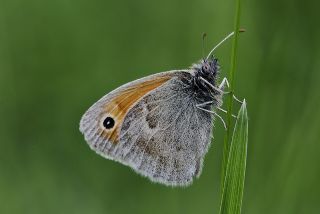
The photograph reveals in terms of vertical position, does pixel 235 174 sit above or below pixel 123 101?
above

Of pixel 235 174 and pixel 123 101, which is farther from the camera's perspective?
pixel 123 101

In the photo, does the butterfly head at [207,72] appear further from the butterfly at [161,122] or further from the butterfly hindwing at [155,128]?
the butterfly hindwing at [155,128]

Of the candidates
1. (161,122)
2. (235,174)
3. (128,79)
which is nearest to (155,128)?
(161,122)

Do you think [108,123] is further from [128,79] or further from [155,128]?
[128,79]

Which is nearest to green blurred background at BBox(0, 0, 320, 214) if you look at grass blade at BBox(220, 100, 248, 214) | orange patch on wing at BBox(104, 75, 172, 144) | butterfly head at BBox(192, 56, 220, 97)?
butterfly head at BBox(192, 56, 220, 97)

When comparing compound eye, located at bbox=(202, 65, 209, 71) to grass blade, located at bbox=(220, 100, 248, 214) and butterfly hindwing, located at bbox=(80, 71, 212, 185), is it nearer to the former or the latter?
butterfly hindwing, located at bbox=(80, 71, 212, 185)
